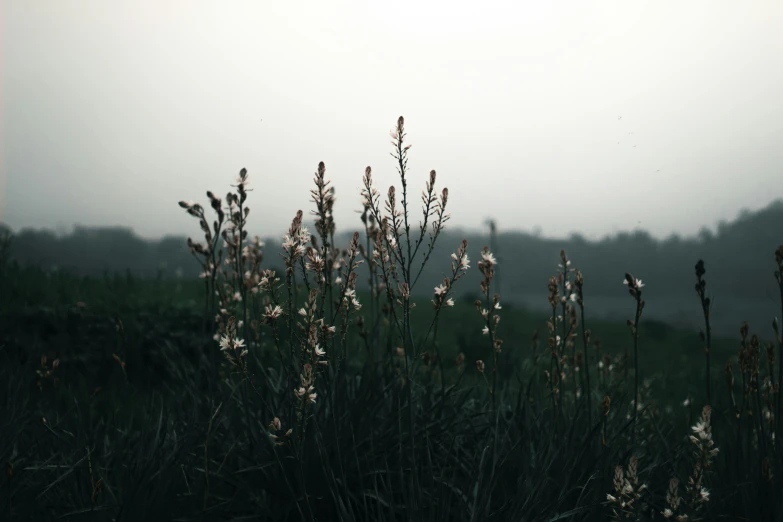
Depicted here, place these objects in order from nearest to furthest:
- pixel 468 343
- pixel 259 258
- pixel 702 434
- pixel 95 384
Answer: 1. pixel 702 434
2. pixel 259 258
3. pixel 95 384
4. pixel 468 343

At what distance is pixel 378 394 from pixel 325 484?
65 centimetres

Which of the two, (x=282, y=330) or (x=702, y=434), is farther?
(x=282, y=330)

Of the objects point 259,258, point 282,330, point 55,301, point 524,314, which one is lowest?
point 524,314

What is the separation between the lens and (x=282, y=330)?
727 cm

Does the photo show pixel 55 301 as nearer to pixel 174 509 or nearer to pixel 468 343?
pixel 174 509

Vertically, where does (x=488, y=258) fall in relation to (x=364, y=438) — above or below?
above

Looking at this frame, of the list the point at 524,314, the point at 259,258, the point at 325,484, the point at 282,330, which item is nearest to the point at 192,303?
the point at 282,330

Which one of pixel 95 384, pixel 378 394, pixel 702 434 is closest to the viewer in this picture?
pixel 702 434

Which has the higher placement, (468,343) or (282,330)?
(282,330)

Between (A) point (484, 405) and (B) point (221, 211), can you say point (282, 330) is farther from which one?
(B) point (221, 211)

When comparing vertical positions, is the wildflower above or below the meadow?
above

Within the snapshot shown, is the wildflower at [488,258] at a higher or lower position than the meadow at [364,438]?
higher

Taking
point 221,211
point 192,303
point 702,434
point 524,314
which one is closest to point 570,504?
point 702,434

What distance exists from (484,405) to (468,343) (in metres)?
5.27
